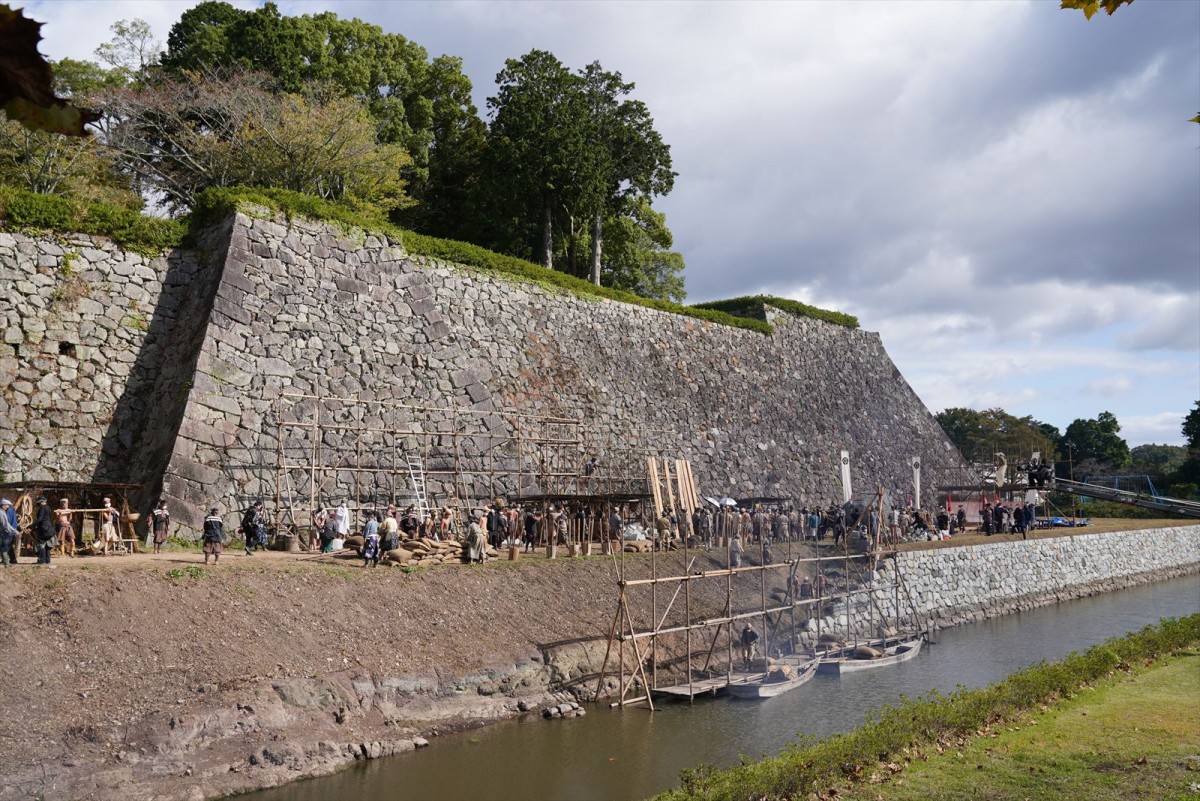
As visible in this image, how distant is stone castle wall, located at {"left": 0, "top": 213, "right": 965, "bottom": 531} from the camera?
70.7ft

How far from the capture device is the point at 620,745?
15547 mm

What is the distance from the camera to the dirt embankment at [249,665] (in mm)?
12266

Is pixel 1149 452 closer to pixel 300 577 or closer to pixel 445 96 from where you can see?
pixel 445 96

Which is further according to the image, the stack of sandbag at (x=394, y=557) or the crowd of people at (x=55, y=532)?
the stack of sandbag at (x=394, y=557)

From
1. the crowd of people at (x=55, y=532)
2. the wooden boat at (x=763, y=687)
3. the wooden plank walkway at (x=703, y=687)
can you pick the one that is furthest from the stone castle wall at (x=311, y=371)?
the wooden boat at (x=763, y=687)

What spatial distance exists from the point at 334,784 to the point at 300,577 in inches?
198

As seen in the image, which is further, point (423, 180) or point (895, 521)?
point (423, 180)

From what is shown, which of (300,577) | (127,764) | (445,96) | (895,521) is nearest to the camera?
(127,764)

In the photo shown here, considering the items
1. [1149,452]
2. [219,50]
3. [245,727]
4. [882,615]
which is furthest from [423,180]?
[1149,452]

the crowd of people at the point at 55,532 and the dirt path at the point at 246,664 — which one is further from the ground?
the crowd of people at the point at 55,532

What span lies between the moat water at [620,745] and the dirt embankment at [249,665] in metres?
0.67

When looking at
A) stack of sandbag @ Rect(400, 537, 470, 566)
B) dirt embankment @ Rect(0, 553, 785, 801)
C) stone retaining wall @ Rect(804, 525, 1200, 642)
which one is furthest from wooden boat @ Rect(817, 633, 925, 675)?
stack of sandbag @ Rect(400, 537, 470, 566)

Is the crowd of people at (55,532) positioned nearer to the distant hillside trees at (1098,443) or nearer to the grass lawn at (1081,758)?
the grass lawn at (1081,758)

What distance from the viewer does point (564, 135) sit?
38.7 m
